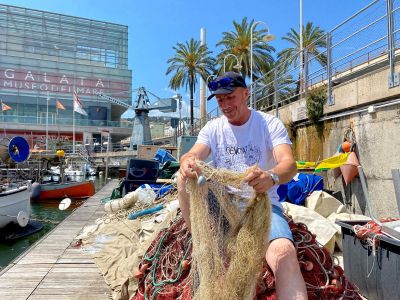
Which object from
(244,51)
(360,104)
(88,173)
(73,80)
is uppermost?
(73,80)

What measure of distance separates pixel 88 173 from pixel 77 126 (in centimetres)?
2547

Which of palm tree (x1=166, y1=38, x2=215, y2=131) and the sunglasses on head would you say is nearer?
the sunglasses on head

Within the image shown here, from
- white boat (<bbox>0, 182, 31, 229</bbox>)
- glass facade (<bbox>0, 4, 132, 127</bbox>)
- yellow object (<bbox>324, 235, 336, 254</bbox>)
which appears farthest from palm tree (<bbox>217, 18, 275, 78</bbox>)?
glass facade (<bbox>0, 4, 132, 127</bbox>)

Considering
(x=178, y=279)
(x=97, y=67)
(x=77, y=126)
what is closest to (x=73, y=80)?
(x=97, y=67)

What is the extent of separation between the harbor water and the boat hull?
0.79m

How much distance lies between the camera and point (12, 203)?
13.9 m

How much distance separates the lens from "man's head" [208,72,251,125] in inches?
106

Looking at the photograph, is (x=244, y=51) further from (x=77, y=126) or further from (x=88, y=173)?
(x=77, y=126)

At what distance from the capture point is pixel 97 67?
2751 inches

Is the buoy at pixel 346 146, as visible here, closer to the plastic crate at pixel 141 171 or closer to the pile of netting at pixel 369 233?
the pile of netting at pixel 369 233

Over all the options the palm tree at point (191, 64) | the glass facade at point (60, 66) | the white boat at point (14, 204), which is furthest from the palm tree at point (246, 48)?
the glass facade at point (60, 66)

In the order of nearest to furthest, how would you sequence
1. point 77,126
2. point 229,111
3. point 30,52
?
1. point 229,111
2. point 77,126
3. point 30,52

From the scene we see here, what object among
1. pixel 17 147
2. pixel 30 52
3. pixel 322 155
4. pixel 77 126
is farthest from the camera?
pixel 30 52

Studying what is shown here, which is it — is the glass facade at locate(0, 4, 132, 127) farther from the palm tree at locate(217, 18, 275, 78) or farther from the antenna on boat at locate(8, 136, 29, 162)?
the antenna on boat at locate(8, 136, 29, 162)
